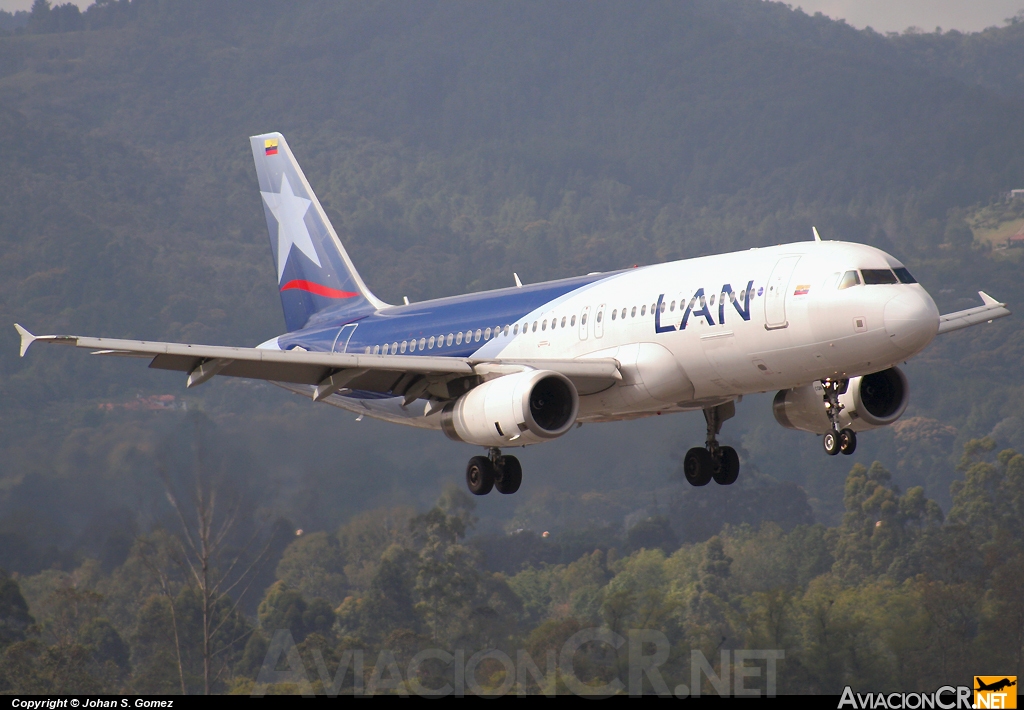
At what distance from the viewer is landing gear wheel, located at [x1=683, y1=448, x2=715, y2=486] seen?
3691 cm

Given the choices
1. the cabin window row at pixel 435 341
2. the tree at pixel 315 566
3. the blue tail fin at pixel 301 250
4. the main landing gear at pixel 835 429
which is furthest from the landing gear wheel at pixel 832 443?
the tree at pixel 315 566

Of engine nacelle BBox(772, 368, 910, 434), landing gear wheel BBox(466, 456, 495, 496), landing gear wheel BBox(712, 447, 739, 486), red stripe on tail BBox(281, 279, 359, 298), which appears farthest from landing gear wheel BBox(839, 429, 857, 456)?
red stripe on tail BBox(281, 279, 359, 298)

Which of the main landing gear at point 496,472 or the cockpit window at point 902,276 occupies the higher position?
the cockpit window at point 902,276

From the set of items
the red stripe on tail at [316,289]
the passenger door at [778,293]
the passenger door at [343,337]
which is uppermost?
the red stripe on tail at [316,289]

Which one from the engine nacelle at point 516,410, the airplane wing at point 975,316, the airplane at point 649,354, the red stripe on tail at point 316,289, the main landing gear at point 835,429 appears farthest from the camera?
the red stripe on tail at point 316,289

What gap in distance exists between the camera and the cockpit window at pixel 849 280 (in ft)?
98.5

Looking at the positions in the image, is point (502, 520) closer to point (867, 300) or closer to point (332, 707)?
point (332, 707)

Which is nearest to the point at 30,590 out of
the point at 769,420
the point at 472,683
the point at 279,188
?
the point at 472,683

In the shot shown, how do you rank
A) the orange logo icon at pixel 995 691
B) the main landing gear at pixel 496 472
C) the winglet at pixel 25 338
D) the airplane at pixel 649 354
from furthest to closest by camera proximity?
the orange logo icon at pixel 995 691, the main landing gear at pixel 496 472, the airplane at pixel 649 354, the winglet at pixel 25 338

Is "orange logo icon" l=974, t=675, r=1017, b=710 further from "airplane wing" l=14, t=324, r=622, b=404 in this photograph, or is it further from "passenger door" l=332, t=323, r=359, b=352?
"passenger door" l=332, t=323, r=359, b=352

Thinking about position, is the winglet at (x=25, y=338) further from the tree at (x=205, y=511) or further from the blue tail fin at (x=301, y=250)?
the tree at (x=205, y=511)

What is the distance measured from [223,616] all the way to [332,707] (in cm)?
2226

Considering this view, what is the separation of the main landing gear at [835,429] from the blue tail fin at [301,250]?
15.6 m

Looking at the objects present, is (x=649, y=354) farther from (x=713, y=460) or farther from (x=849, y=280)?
(x=713, y=460)
